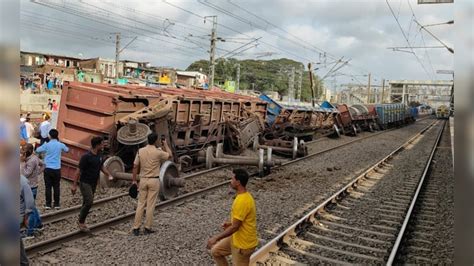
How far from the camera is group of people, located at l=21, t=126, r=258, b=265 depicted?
15.4 feet

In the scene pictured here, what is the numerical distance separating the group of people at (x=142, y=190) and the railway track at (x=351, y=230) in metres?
1.09

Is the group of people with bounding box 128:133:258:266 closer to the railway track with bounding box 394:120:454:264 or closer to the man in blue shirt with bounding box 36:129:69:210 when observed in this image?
the railway track with bounding box 394:120:454:264

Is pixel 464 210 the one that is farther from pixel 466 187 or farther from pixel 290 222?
pixel 290 222

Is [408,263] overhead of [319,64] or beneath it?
beneath

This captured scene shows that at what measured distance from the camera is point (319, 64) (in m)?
41.4

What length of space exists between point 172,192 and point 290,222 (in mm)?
2730

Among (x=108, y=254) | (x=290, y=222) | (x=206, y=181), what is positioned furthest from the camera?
(x=206, y=181)

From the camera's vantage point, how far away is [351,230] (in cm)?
802

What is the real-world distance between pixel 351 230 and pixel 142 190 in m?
3.82

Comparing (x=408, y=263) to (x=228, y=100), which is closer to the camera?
(x=408, y=263)

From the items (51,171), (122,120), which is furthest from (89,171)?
(122,120)

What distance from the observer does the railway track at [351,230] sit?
646 cm

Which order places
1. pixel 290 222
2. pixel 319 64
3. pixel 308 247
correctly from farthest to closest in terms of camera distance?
pixel 319 64
pixel 290 222
pixel 308 247

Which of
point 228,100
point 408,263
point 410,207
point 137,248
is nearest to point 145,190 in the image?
point 137,248
